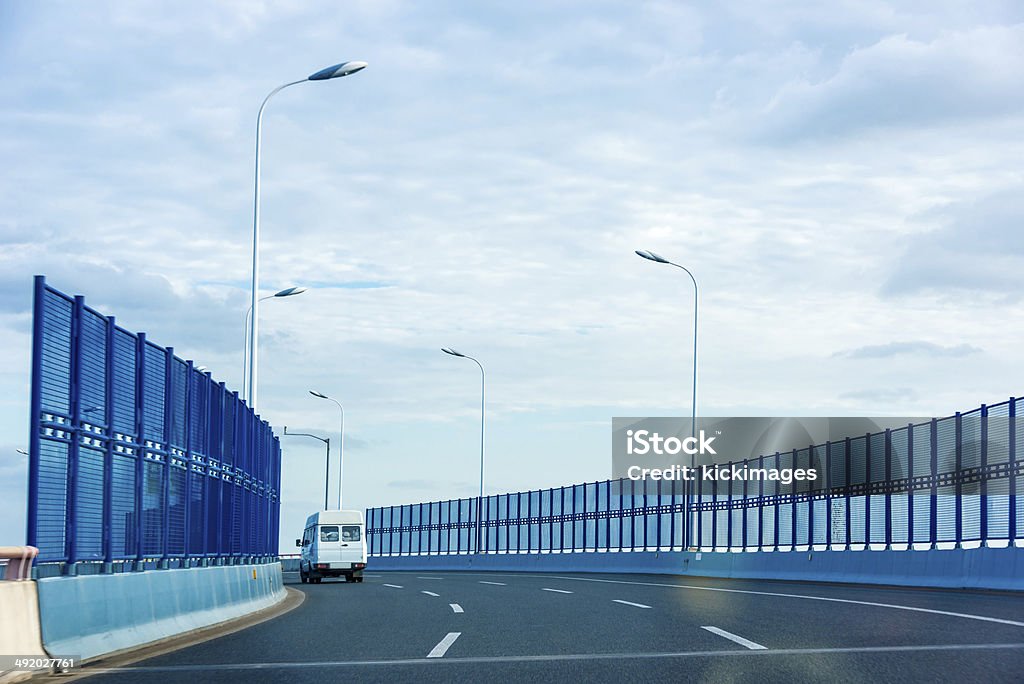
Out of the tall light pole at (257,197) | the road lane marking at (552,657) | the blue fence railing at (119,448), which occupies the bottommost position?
the road lane marking at (552,657)

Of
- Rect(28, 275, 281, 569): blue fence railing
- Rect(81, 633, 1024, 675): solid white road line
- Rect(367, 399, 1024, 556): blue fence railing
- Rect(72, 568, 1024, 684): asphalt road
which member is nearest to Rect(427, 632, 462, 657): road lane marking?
Rect(72, 568, 1024, 684): asphalt road

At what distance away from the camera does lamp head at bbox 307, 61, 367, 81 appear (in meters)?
Result: 23.4

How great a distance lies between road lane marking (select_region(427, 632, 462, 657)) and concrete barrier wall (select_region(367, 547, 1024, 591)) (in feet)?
39.7

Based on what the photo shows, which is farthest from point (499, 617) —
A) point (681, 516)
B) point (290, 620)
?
point (681, 516)

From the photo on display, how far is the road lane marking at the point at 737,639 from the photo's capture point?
10.8m

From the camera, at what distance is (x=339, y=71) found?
2361 centimetres

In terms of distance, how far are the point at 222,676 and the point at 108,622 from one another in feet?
7.67

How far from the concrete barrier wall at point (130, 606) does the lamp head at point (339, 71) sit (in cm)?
1018

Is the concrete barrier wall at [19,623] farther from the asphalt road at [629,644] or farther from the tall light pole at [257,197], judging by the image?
the tall light pole at [257,197]

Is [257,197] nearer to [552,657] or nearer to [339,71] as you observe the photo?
[339,71]

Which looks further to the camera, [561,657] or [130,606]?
[130,606]

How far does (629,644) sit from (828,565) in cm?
1919

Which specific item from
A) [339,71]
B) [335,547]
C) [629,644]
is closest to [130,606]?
[629,644]

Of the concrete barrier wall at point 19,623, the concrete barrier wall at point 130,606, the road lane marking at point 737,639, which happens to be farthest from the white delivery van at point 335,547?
the concrete barrier wall at point 19,623
